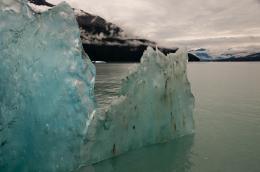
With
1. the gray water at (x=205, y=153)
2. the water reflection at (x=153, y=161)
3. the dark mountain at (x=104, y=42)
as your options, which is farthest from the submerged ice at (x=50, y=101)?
the dark mountain at (x=104, y=42)

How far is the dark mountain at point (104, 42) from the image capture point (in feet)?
554

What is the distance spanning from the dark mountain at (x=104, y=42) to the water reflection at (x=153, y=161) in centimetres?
15369

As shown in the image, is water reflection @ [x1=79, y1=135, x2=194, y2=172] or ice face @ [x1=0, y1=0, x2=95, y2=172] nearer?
ice face @ [x1=0, y1=0, x2=95, y2=172]

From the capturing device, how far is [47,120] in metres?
8.75

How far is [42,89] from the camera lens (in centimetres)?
873

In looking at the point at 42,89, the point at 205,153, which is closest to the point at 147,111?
the point at 205,153

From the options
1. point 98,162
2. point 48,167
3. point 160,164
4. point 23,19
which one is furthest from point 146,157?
point 23,19

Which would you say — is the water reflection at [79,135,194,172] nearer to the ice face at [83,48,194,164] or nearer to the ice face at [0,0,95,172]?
the ice face at [83,48,194,164]

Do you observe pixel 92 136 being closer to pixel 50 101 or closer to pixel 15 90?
pixel 50 101

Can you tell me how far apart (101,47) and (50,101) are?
166505 mm

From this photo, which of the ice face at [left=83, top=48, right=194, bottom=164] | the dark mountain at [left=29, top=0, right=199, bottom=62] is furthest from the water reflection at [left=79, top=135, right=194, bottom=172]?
the dark mountain at [left=29, top=0, right=199, bottom=62]

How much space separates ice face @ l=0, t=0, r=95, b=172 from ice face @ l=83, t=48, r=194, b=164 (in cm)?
80

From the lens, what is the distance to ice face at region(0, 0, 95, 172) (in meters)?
8.32

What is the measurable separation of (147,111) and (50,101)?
4.06 meters
